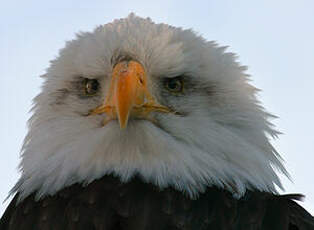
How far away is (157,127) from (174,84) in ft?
1.71

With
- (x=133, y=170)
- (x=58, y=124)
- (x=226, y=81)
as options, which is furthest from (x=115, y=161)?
(x=226, y=81)

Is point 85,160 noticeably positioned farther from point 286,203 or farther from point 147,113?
point 286,203

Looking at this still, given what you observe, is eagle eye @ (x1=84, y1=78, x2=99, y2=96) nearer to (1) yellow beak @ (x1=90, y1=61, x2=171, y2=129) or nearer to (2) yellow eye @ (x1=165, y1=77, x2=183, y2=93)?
(1) yellow beak @ (x1=90, y1=61, x2=171, y2=129)

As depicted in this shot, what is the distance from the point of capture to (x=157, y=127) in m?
8.34

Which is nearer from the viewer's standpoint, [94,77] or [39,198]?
[39,198]

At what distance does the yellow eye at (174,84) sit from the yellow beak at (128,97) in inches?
9.1

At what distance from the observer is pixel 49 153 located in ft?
27.4

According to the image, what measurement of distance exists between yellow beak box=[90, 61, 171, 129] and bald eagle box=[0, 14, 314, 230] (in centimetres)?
1

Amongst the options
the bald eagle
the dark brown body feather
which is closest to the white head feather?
the bald eagle

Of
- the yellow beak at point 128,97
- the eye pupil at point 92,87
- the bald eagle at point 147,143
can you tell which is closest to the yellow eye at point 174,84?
the bald eagle at point 147,143

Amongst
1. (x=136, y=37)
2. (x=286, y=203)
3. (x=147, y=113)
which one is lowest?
(x=286, y=203)

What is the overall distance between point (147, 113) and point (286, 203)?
1399mm

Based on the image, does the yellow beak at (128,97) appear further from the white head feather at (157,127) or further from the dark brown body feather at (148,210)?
the dark brown body feather at (148,210)

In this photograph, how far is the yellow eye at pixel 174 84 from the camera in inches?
340
